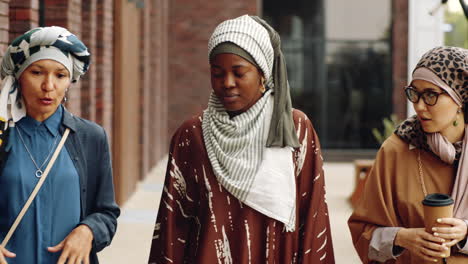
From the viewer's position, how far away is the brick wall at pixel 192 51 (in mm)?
18922

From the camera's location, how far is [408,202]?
3.01m

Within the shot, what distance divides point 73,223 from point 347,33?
17329mm

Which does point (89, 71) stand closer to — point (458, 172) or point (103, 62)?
point (103, 62)

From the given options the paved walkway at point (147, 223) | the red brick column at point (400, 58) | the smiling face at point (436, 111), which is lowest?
the paved walkway at point (147, 223)

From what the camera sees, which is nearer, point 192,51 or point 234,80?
point 234,80

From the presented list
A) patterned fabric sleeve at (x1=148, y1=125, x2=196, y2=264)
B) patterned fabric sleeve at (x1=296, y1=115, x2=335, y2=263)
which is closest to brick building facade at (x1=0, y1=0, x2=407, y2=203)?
patterned fabric sleeve at (x1=148, y1=125, x2=196, y2=264)

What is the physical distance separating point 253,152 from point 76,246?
2.32ft

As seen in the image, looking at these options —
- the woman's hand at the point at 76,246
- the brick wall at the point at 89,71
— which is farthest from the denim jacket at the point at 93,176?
the brick wall at the point at 89,71

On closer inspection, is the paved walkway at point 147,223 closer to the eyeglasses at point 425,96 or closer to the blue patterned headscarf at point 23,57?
the eyeglasses at point 425,96

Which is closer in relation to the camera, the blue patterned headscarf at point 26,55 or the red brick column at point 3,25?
the blue patterned headscarf at point 26,55

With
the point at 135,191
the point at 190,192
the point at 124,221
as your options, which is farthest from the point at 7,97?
the point at 135,191

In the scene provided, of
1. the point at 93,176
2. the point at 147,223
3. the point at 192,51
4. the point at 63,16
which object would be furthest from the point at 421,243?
the point at 192,51

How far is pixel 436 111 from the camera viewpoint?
9.47 feet

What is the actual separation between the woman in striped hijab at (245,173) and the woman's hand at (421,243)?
283 mm
